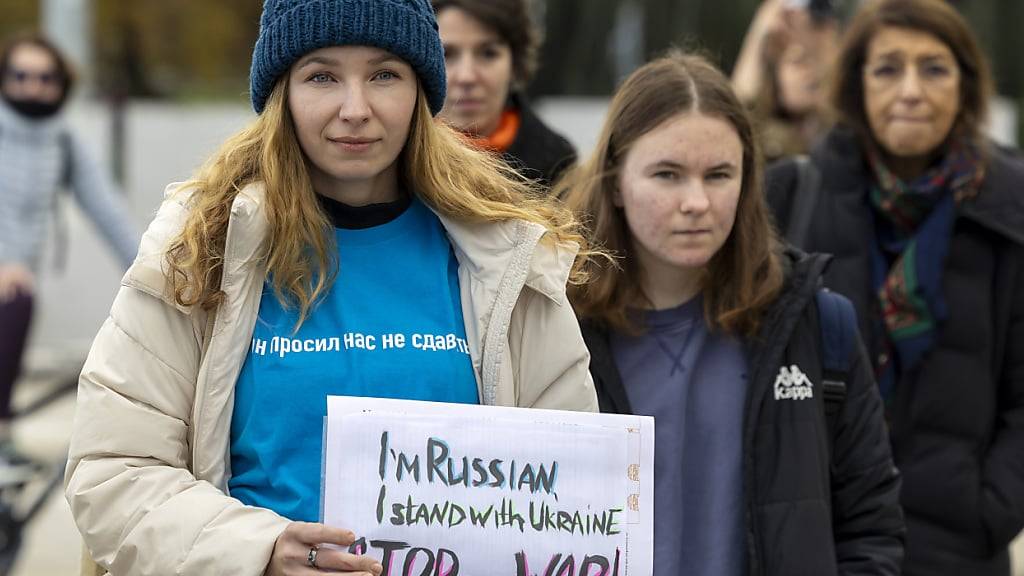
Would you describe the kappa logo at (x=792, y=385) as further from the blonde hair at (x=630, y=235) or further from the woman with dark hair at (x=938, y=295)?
the woman with dark hair at (x=938, y=295)

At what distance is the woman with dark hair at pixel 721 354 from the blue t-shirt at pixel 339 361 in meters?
0.65

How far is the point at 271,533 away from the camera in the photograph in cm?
241

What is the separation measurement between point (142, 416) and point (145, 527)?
18 cm

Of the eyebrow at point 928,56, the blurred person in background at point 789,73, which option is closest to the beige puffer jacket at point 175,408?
the eyebrow at point 928,56

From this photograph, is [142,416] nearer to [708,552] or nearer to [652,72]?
[708,552]

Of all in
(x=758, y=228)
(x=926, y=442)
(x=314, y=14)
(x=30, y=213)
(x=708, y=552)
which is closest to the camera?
(x=314, y=14)

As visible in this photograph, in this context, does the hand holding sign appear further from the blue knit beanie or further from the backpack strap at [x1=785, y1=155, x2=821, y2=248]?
the backpack strap at [x1=785, y1=155, x2=821, y2=248]

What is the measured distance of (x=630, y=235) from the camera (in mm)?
3479

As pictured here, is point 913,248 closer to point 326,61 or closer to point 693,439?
point 693,439

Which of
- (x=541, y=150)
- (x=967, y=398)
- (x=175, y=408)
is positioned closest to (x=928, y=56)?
(x=967, y=398)

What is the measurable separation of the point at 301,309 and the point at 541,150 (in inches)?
75.8

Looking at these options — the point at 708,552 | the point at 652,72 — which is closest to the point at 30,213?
the point at 652,72

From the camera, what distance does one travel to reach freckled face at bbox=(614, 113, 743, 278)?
3311mm

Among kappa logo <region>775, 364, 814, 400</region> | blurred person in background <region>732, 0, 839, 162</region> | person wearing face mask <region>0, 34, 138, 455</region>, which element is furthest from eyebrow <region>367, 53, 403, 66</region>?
person wearing face mask <region>0, 34, 138, 455</region>
